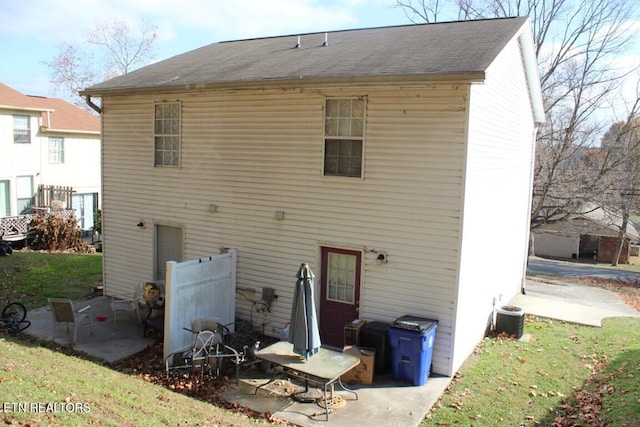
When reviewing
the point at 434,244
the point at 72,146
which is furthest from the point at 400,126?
the point at 72,146

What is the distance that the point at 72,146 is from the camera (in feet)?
89.8

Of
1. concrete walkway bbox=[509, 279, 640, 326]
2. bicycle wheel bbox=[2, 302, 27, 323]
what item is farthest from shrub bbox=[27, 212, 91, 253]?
concrete walkway bbox=[509, 279, 640, 326]

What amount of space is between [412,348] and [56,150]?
23.8 meters

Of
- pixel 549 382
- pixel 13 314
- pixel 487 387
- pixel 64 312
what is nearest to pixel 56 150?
pixel 13 314

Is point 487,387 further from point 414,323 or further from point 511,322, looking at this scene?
point 511,322

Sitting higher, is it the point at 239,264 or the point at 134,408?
the point at 239,264

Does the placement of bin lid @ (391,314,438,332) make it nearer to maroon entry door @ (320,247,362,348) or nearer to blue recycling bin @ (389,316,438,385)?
blue recycling bin @ (389,316,438,385)

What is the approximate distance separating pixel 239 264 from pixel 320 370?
410 centimetres

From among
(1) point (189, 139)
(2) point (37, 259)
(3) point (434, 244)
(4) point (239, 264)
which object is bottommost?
(2) point (37, 259)

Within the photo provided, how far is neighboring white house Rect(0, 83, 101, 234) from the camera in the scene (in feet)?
78.2

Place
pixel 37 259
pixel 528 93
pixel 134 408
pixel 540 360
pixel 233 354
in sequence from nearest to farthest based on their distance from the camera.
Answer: pixel 134 408 → pixel 233 354 → pixel 540 360 → pixel 528 93 → pixel 37 259

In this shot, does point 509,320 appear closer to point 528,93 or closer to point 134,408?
A: point 528,93

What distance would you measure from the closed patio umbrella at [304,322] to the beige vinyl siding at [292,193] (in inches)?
71.3

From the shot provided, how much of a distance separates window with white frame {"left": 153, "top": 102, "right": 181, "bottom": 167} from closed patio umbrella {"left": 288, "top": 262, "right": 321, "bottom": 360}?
5.31m
